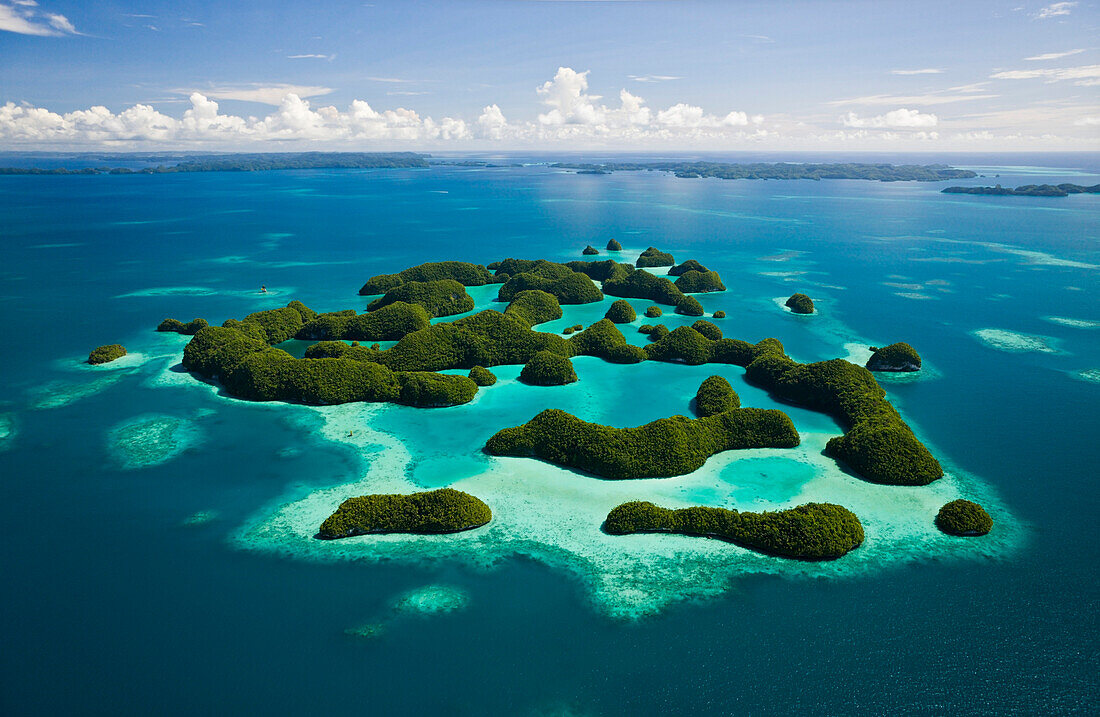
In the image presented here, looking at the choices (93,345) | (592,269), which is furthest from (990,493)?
(93,345)

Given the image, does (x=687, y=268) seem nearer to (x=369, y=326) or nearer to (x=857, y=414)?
(x=369, y=326)

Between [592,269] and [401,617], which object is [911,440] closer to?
[401,617]

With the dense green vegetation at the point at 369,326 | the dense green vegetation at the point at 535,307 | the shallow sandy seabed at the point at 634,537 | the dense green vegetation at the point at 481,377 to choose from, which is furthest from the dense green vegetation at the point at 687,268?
the shallow sandy seabed at the point at 634,537

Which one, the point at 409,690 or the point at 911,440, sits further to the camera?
the point at 911,440

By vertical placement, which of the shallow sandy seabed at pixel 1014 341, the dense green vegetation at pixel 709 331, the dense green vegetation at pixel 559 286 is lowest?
the shallow sandy seabed at pixel 1014 341

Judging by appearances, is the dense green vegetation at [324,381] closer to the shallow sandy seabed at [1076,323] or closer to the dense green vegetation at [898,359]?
the dense green vegetation at [898,359]

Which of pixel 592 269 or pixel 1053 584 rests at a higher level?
pixel 592 269
